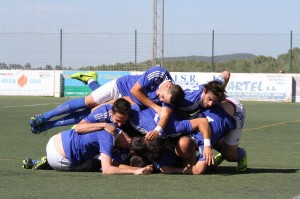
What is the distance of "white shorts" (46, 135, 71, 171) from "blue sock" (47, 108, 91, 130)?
1801 mm

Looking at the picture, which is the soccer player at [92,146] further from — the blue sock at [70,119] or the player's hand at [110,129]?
the blue sock at [70,119]

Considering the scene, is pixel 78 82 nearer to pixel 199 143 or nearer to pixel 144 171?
pixel 199 143

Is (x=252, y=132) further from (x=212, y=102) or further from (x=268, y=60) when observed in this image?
(x=268, y=60)

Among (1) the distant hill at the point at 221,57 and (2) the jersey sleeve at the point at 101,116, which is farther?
(1) the distant hill at the point at 221,57

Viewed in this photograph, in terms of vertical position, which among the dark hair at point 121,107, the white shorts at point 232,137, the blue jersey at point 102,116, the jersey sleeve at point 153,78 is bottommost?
the white shorts at point 232,137

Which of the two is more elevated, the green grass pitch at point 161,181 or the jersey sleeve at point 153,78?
the jersey sleeve at point 153,78

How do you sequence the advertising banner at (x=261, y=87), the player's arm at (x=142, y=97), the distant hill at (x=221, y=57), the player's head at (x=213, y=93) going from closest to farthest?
the player's head at (x=213, y=93) < the player's arm at (x=142, y=97) < the advertising banner at (x=261, y=87) < the distant hill at (x=221, y=57)

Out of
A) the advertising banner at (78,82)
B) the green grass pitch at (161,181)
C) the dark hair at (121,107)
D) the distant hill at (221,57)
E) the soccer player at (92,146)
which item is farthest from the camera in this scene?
the distant hill at (221,57)

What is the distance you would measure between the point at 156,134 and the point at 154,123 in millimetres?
312

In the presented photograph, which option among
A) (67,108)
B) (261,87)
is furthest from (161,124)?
(261,87)

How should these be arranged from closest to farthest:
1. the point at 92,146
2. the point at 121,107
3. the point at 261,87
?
1. the point at 121,107
2. the point at 92,146
3. the point at 261,87

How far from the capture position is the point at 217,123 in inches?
367

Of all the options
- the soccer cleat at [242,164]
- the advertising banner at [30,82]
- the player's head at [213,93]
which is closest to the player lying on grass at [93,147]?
the player's head at [213,93]

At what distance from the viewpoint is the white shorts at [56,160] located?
9352mm
